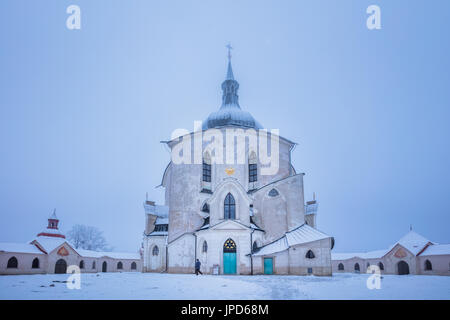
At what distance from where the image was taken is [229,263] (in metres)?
26.0

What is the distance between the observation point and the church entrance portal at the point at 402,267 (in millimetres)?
35250

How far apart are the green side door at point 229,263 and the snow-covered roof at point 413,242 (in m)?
21.1

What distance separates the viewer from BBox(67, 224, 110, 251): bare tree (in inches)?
2350

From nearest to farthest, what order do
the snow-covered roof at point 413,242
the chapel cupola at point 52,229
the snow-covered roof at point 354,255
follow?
the snow-covered roof at point 413,242 < the chapel cupola at point 52,229 < the snow-covered roof at point 354,255

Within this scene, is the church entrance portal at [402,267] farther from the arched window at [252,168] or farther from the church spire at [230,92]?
the church spire at [230,92]

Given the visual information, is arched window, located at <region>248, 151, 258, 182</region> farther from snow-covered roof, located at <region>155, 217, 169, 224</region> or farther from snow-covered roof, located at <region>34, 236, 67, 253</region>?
snow-covered roof, located at <region>34, 236, 67, 253</region>

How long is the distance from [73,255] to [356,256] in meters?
A: 42.1

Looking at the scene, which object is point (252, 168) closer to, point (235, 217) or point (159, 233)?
point (235, 217)

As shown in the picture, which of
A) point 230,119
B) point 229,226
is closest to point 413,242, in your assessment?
point 229,226

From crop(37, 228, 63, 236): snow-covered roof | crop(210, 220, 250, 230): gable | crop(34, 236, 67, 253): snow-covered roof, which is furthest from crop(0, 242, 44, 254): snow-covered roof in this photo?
crop(210, 220, 250, 230): gable

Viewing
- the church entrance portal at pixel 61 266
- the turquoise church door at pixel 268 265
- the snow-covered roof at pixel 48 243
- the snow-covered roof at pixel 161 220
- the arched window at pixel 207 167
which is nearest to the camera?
the turquoise church door at pixel 268 265

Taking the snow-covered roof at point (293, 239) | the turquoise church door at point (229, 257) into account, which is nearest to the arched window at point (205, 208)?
the turquoise church door at point (229, 257)

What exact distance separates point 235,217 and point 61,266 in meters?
23.6
